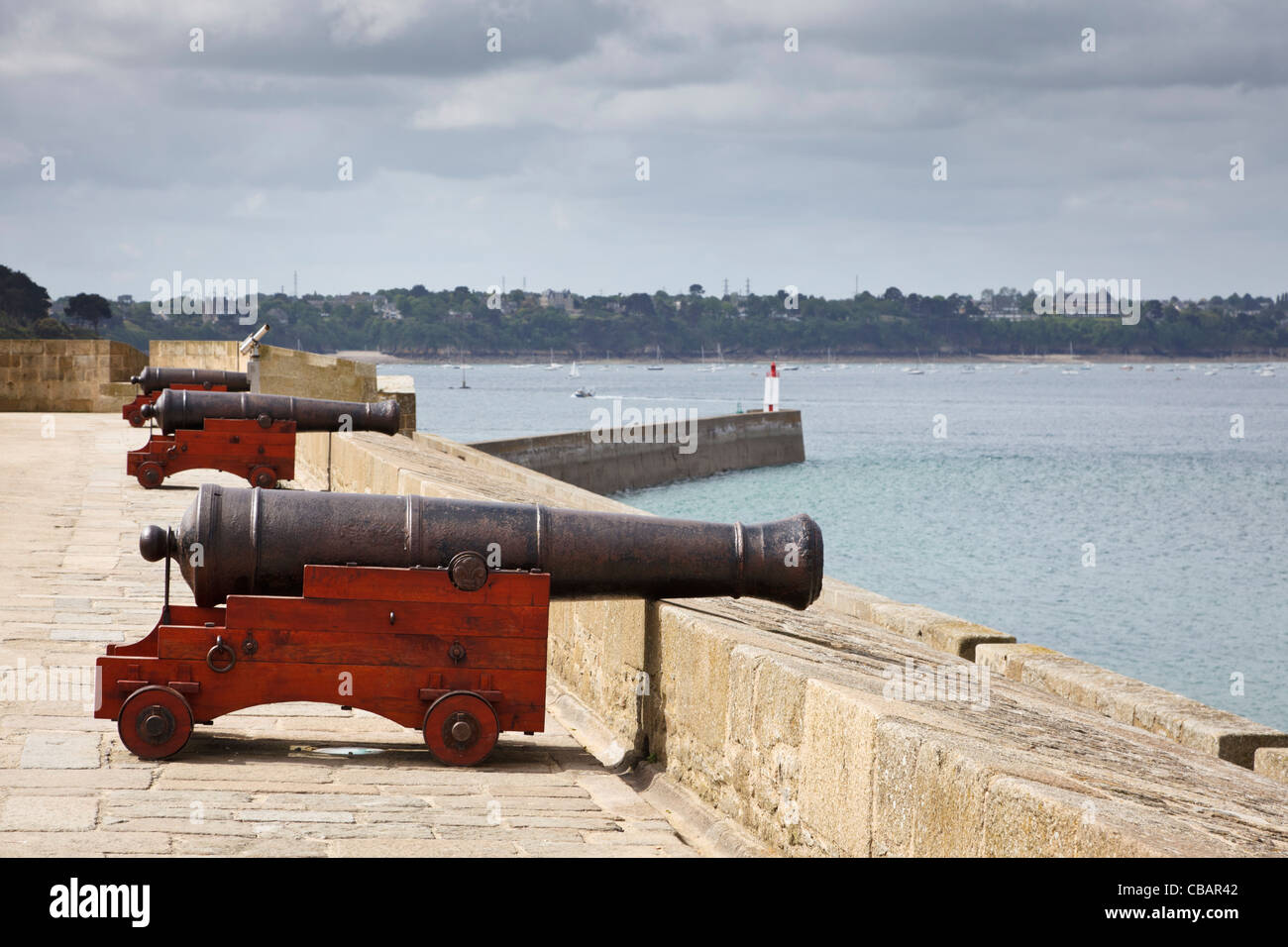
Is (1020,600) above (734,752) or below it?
below

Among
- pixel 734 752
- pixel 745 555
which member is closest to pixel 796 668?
pixel 734 752

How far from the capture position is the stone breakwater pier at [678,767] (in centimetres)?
293

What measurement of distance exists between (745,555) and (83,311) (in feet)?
191

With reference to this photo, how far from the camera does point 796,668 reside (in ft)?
12.3

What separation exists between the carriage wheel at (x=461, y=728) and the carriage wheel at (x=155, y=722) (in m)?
0.72

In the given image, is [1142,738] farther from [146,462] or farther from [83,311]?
[83,311]

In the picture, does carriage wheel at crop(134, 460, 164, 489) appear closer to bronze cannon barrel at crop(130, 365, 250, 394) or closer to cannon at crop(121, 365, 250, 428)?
cannon at crop(121, 365, 250, 428)

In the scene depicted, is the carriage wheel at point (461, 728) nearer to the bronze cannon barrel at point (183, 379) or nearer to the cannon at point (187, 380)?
the cannon at point (187, 380)

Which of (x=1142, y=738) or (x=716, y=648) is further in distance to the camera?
(x=1142, y=738)

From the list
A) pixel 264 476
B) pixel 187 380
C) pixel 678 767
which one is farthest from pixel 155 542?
pixel 187 380

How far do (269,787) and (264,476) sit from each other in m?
7.25

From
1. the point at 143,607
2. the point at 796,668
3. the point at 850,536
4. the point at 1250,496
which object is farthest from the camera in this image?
the point at 1250,496

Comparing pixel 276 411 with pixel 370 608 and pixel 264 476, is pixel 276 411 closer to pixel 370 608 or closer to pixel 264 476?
pixel 264 476

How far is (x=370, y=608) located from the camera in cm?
A: 427
